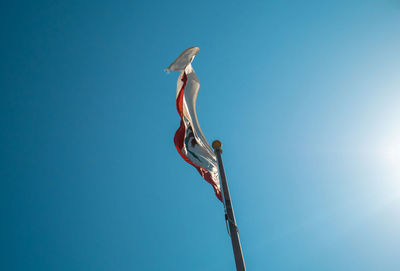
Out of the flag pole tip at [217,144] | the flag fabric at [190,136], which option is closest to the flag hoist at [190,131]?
the flag fabric at [190,136]

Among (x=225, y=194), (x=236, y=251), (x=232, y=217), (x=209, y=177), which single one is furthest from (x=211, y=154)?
(x=236, y=251)

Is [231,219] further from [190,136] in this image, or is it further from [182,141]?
[190,136]

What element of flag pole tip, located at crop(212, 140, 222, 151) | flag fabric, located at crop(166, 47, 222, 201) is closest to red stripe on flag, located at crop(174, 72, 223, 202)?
flag fabric, located at crop(166, 47, 222, 201)

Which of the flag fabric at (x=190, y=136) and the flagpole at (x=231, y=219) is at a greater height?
the flag fabric at (x=190, y=136)

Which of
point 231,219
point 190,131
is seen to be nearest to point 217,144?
point 231,219

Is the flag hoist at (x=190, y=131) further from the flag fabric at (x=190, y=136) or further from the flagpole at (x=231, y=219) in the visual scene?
the flagpole at (x=231, y=219)

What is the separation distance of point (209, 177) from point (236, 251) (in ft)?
11.5

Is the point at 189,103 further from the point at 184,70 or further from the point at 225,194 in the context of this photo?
the point at 225,194

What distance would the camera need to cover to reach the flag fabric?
24.5 feet

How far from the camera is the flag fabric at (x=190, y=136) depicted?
746 cm

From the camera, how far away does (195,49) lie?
24.7ft

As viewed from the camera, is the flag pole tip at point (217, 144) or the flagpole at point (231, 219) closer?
the flagpole at point (231, 219)

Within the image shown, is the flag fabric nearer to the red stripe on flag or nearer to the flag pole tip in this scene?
the red stripe on flag

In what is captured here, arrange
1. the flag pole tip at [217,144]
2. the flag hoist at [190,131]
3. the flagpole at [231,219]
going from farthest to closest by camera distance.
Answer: the flag hoist at [190,131] → the flag pole tip at [217,144] → the flagpole at [231,219]
